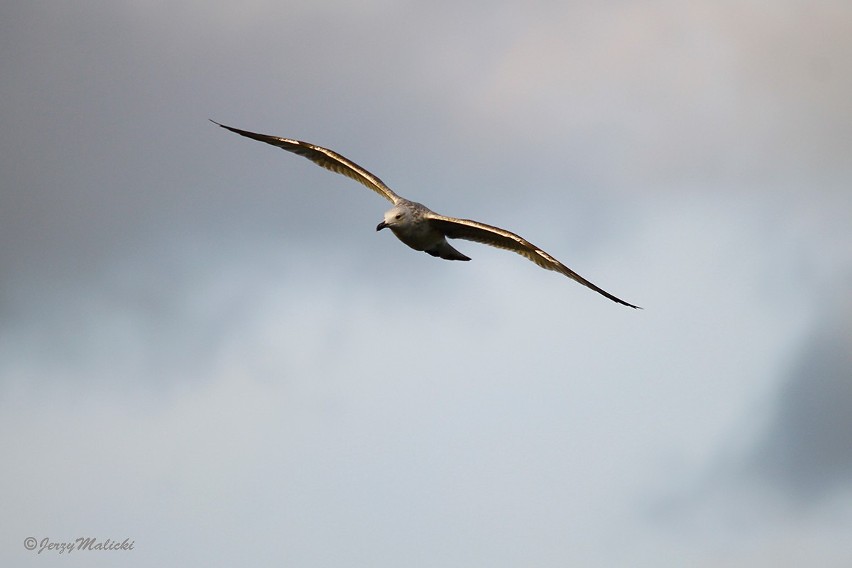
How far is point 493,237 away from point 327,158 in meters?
8.55

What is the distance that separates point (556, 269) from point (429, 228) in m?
4.22

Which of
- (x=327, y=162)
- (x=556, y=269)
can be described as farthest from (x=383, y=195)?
(x=556, y=269)

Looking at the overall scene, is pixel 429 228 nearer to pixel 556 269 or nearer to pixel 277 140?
pixel 556 269

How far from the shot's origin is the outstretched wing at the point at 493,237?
Result: 4644cm

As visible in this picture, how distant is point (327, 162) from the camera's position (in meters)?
53.5

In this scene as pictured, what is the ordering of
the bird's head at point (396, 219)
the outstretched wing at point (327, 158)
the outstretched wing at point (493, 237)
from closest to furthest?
the outstretched wing at point (493, 237) < the bird's head at point (396, 219) < the outstretched wing at point (327, 158)

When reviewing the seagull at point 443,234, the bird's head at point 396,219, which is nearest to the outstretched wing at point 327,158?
the seagull at point 443,234

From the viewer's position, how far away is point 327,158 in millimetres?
53281

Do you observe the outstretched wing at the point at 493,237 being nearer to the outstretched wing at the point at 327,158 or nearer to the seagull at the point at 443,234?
the seagull at the point at 443,234

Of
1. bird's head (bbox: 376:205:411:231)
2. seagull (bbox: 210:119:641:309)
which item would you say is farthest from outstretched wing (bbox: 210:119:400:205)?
bird's head (bbox: 376:205:411:231)

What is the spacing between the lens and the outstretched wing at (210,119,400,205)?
51.9 m

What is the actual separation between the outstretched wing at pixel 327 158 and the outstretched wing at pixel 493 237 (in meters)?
4.17

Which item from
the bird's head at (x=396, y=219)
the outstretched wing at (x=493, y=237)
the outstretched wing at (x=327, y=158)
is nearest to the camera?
the outstretched wing at (x=493, y=237)

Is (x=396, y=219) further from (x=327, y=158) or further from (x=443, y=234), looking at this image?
(x=327, y=158)
